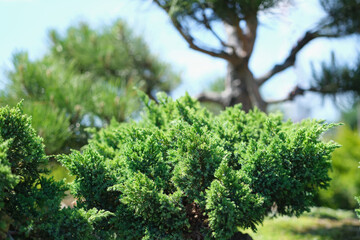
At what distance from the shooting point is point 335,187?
551 centimetres

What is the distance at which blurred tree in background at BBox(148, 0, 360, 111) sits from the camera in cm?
424

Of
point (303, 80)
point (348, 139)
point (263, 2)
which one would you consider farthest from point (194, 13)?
point (348, 139)

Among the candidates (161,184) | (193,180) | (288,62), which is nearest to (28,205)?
(161,184)

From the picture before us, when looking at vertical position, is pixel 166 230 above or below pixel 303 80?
below

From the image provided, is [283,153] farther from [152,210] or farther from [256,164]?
[152,210]

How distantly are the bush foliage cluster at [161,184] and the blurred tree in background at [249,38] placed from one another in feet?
6.93

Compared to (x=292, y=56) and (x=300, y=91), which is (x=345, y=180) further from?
(x=292, y=56)

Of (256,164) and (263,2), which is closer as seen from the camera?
(256,164)

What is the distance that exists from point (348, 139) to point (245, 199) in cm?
585

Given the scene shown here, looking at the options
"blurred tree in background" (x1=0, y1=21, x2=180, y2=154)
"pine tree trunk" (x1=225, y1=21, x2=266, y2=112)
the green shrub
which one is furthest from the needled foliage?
the green shrub

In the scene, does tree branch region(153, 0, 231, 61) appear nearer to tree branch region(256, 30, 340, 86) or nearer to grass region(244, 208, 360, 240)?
tree branch region(256, 30, 340, 86)

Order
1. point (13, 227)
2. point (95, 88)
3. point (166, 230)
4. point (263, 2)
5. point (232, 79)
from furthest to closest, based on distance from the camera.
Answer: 1. point (232, 79)
2. point (95, 88)
3. point (263, 2)
4. point (166, 230)
5. point (13, 227)

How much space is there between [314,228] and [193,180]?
324cm

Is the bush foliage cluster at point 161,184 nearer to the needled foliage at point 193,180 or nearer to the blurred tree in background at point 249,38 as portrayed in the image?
the needled foliage at point 193,180
